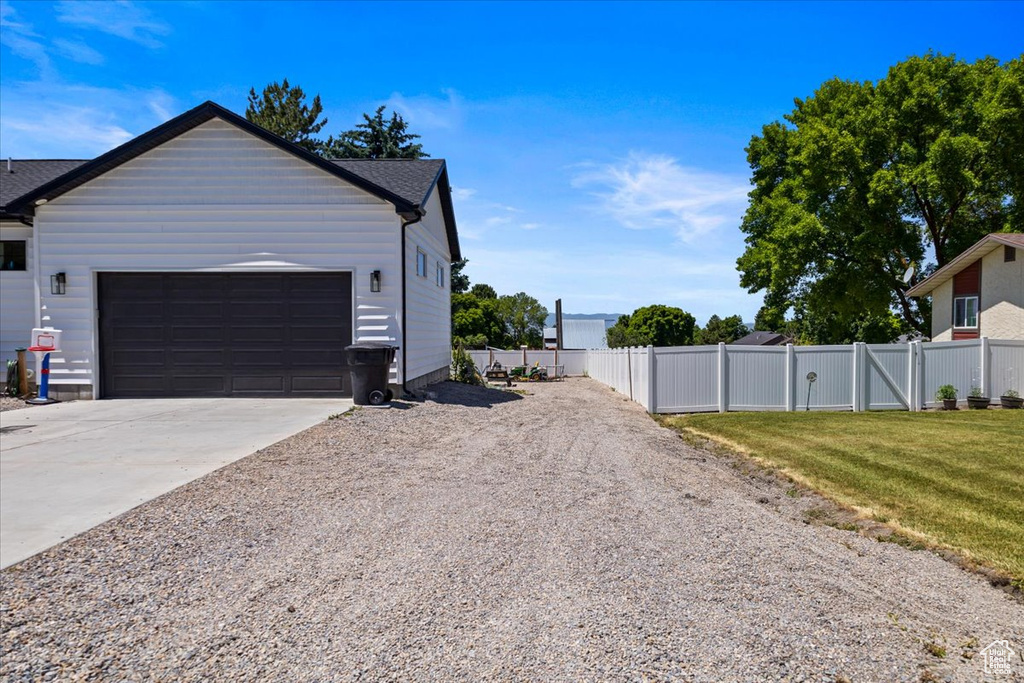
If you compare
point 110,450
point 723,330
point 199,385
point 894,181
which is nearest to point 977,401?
point 894,181

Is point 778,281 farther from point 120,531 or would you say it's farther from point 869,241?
point 120,531

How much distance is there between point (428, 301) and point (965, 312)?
62.1ft

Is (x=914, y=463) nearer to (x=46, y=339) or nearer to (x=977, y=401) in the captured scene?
(x=977, y=401)

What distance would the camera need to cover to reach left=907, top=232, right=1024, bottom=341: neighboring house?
704 inches

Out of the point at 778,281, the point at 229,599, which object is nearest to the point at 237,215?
the point at 229,599

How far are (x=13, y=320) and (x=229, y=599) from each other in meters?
13.5

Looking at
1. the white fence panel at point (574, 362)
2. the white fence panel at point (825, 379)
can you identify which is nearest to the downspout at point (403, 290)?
the white fence panel at point (825, 379)

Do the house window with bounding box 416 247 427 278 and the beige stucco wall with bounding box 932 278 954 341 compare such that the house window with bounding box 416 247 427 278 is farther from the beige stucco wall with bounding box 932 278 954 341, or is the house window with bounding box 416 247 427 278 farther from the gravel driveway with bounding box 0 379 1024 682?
the beige stucco wall with bounding box 932 278 954 341

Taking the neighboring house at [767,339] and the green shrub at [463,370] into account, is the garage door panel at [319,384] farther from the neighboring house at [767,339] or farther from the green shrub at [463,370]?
the neighboring house at [767,339]

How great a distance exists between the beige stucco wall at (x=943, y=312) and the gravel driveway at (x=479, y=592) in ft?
65.9

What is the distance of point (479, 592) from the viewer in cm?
363

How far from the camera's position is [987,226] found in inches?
984

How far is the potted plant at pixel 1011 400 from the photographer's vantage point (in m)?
14.5

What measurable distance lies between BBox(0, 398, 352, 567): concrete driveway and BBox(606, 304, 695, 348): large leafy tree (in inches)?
1900
